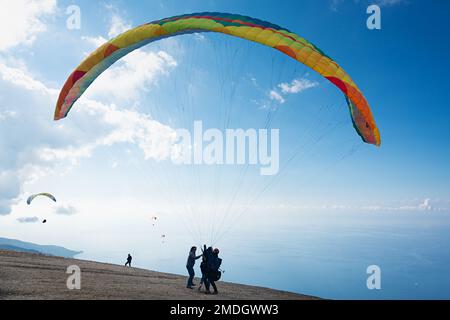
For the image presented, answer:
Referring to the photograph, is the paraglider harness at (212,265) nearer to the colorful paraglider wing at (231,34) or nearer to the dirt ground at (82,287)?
the dirt ground at (82,287)

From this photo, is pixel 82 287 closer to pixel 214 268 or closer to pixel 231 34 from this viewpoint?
pixel 214 268

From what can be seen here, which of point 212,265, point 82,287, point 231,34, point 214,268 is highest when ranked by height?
point 231,34

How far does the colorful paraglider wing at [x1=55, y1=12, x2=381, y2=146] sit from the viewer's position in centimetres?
990

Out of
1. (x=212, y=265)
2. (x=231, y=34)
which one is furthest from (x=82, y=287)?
(x=231, y=34)

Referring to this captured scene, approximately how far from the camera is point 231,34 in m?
10.3

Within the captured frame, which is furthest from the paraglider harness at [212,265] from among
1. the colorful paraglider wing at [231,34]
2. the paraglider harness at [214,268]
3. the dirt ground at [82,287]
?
the colorful paraglider wing at [231,34]

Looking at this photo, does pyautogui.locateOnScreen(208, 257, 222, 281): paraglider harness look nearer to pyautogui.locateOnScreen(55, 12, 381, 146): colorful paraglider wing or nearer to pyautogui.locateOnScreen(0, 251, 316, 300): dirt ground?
pyautogui.locateOnScreen(0, 251, 316, 300): dirt ground

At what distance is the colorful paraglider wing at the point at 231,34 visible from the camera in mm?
9901

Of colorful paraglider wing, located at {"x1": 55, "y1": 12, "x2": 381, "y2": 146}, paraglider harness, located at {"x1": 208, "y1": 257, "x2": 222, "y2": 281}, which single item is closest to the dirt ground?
paraglider harness, located at {"x1": 208, "y1": 257, "x2": 222, "y2": 281}
